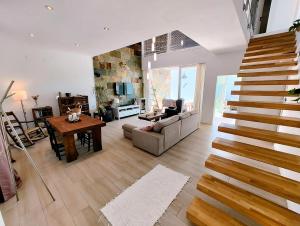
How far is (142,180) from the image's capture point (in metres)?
2.34

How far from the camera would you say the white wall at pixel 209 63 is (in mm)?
4785

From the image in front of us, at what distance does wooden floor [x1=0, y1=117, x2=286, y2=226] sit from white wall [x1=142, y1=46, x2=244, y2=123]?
212cm

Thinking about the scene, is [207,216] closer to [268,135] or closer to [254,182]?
[254,182]

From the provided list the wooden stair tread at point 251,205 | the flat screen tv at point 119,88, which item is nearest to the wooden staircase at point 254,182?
the wooden stair tread at point 251,205

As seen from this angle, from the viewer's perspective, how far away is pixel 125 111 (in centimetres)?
673

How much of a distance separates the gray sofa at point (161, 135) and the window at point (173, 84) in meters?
2.66

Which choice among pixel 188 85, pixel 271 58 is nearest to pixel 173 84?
pixel 188 85

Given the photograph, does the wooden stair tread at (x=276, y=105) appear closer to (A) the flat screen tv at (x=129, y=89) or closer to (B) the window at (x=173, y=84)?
(B) the window at (x=173, y=84)

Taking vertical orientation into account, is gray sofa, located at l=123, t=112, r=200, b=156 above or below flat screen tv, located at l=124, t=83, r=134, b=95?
below

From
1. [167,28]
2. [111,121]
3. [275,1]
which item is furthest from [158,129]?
[275,1]

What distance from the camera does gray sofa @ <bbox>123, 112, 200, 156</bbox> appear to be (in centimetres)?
310

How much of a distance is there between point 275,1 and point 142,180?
7461mm

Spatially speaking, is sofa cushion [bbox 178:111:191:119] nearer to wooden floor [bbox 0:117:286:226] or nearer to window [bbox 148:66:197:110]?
wooden floor [bbox 0:117:286:226]

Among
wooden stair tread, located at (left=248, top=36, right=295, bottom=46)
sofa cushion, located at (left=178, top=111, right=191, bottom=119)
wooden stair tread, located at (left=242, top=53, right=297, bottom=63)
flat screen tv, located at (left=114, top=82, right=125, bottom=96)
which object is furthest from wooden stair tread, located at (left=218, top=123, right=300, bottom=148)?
flat screen tv, located at (left=114, top=82, right=125, bottom=96)
